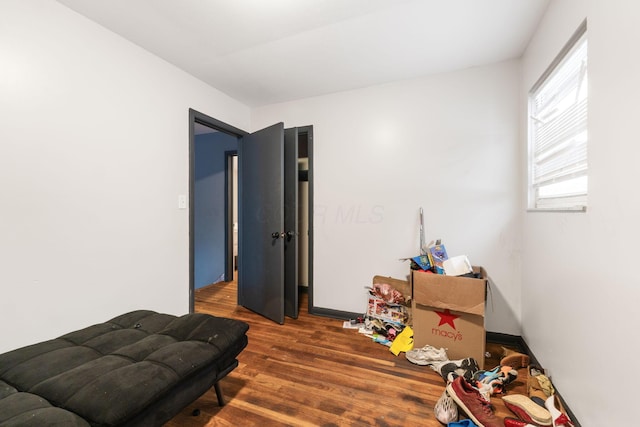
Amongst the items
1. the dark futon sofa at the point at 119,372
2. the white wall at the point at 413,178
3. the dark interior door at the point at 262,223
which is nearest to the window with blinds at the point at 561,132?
the white wall at the point at 413,178

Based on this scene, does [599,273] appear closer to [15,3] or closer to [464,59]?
[464,59]

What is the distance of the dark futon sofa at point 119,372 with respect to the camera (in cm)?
88

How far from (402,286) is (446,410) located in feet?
3.81

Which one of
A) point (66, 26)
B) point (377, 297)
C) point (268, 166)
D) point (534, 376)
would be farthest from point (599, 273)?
point (66, 26)

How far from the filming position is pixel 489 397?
158 cm

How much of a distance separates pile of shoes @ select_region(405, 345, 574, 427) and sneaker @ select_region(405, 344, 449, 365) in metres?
0.02

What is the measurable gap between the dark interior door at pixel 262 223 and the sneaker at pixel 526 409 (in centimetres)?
187

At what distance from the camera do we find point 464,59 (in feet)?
7.19

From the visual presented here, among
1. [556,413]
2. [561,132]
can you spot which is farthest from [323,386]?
[561,132]

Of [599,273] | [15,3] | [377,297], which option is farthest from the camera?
[377,297]

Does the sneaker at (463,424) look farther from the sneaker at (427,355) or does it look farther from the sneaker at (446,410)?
the sneaker at (427,355)

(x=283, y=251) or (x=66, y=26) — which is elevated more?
(x=66, y=26)

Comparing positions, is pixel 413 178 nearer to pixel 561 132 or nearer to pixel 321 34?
pixel 561 132

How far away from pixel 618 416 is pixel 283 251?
2264 millimetres
